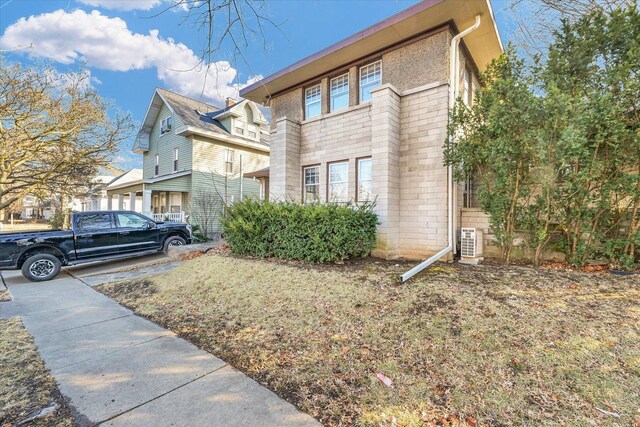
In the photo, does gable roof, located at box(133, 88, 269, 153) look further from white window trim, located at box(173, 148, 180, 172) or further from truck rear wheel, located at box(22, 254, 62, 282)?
truck rear wheel, located at box(22, 254, 62, 282)

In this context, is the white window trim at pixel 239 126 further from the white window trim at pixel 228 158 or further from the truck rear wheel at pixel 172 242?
the truck rear wheel at pixel 172 242

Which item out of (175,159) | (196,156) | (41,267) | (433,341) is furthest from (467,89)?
(175,159)

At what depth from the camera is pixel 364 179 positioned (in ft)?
27.4

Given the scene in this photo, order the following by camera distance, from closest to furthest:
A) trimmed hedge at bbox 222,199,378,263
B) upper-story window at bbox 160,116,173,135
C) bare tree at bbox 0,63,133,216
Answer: trimmed hedge at bbox 222,199,378,263, bare tree at bbox 0,63,133,216, upper-story window at bbox 160,116,173,135

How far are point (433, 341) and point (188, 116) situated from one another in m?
17.4

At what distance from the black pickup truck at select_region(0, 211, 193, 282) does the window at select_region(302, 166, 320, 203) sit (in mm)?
4626

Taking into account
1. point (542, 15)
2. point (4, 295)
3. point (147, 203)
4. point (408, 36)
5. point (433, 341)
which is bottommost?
point (4, 295)

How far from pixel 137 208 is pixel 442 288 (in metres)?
27.6

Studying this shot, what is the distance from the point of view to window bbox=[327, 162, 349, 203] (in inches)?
346

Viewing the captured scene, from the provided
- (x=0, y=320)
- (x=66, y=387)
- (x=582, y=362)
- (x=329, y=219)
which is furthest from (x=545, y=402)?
(x=0, y=320)

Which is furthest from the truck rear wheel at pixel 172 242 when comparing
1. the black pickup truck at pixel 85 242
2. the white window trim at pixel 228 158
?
the white window trim at pixel 228 158

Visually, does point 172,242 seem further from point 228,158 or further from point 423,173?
point 228,158

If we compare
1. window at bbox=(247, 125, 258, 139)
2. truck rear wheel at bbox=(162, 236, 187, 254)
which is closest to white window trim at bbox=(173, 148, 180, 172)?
window at bbox=(247, 125, 258, 139)

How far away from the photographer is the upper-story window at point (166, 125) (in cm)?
1733
